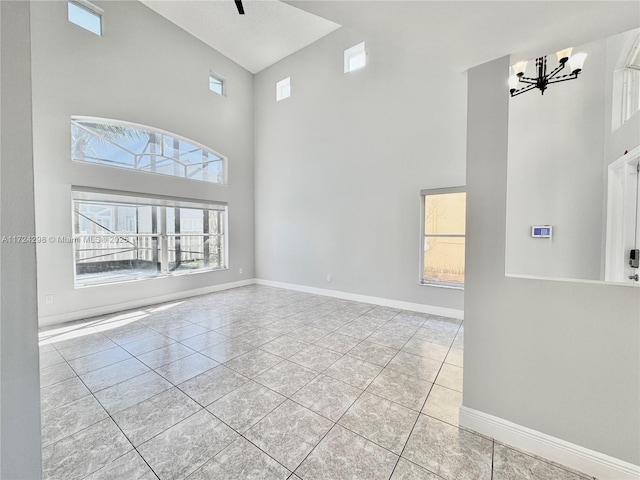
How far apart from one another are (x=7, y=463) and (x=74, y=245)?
4228mm

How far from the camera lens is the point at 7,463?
0.88m

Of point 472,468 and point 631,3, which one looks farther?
point 472,468

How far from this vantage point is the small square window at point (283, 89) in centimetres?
612

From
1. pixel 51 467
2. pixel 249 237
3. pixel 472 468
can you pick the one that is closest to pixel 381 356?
pixel 472 468

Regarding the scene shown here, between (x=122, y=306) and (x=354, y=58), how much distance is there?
650 cm

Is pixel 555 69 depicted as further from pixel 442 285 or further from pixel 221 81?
pixel 221 81

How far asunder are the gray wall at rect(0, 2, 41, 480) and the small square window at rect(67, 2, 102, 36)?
4.78 meters

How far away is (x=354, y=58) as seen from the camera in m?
5.08

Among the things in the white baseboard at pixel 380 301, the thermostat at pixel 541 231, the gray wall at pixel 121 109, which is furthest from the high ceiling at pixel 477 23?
the gray wall at pixel 121 109

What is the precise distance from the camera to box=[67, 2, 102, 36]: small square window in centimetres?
388

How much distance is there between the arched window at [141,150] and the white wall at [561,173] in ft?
18.8

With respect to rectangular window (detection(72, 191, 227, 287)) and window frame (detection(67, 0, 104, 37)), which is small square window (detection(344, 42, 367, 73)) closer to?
rectangular window (detection(72, 191, 227, 287))

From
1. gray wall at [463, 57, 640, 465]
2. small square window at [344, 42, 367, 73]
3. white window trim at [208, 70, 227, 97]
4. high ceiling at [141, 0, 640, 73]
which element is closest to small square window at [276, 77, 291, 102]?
white window trim at [208, 70, 227, 97]

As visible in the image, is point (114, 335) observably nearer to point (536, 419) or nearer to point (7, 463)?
point (7, 463)
